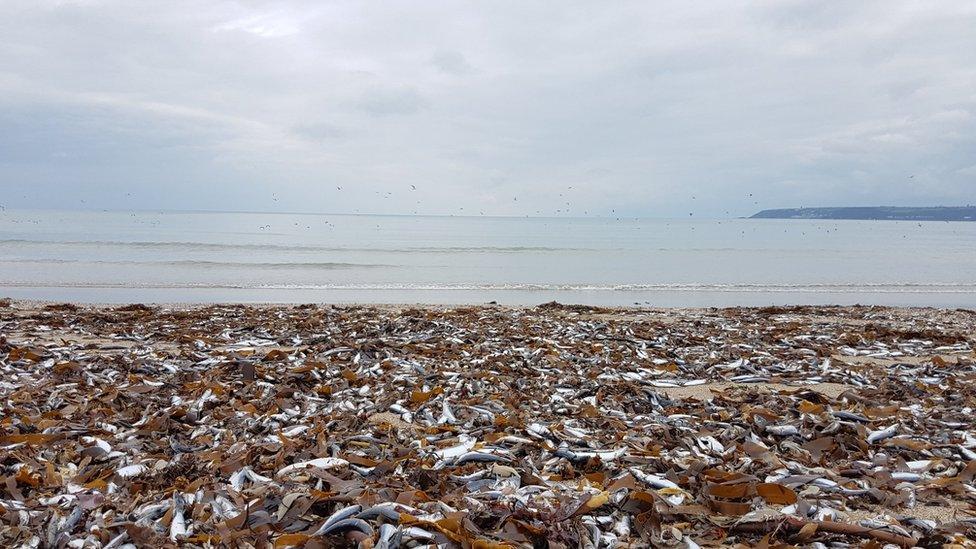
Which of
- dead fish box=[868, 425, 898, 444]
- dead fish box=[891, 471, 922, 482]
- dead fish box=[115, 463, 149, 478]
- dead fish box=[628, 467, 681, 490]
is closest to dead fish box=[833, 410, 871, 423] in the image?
dead fish box=[868, 425, 898, 444]

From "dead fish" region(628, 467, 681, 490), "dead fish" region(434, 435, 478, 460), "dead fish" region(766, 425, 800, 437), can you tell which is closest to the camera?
"dead fish" region(628, 467, 681, 490)

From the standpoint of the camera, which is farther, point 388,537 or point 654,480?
point 654,480

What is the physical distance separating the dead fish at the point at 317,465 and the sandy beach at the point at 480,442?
2cm

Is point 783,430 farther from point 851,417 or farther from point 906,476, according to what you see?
point 906,476

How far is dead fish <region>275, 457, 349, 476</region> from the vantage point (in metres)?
3.84

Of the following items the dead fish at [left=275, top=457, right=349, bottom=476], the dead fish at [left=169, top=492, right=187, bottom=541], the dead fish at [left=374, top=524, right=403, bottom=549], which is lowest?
the dead fish at [left=275, top=457, right=349, bottom=476]

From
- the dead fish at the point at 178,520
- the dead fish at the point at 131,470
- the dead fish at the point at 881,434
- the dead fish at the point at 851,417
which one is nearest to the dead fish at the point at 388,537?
the dead fish at the point at 178,520

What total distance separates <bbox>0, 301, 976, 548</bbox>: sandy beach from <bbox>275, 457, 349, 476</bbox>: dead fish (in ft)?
0.07

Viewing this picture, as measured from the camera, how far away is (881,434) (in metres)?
4.66

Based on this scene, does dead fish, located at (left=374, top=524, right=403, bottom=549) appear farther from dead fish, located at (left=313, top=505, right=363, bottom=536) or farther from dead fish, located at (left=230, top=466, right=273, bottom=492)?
dead fish, located at (left=230, top=466, right=273, bottom=492)

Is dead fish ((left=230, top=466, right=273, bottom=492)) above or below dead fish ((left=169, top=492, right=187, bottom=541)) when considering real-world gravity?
below

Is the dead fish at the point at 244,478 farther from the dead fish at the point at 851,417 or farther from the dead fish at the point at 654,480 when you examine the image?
the dead fish at the point at 851,417

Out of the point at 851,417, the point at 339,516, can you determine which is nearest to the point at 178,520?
the point at 339,516

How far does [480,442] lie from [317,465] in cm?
116
